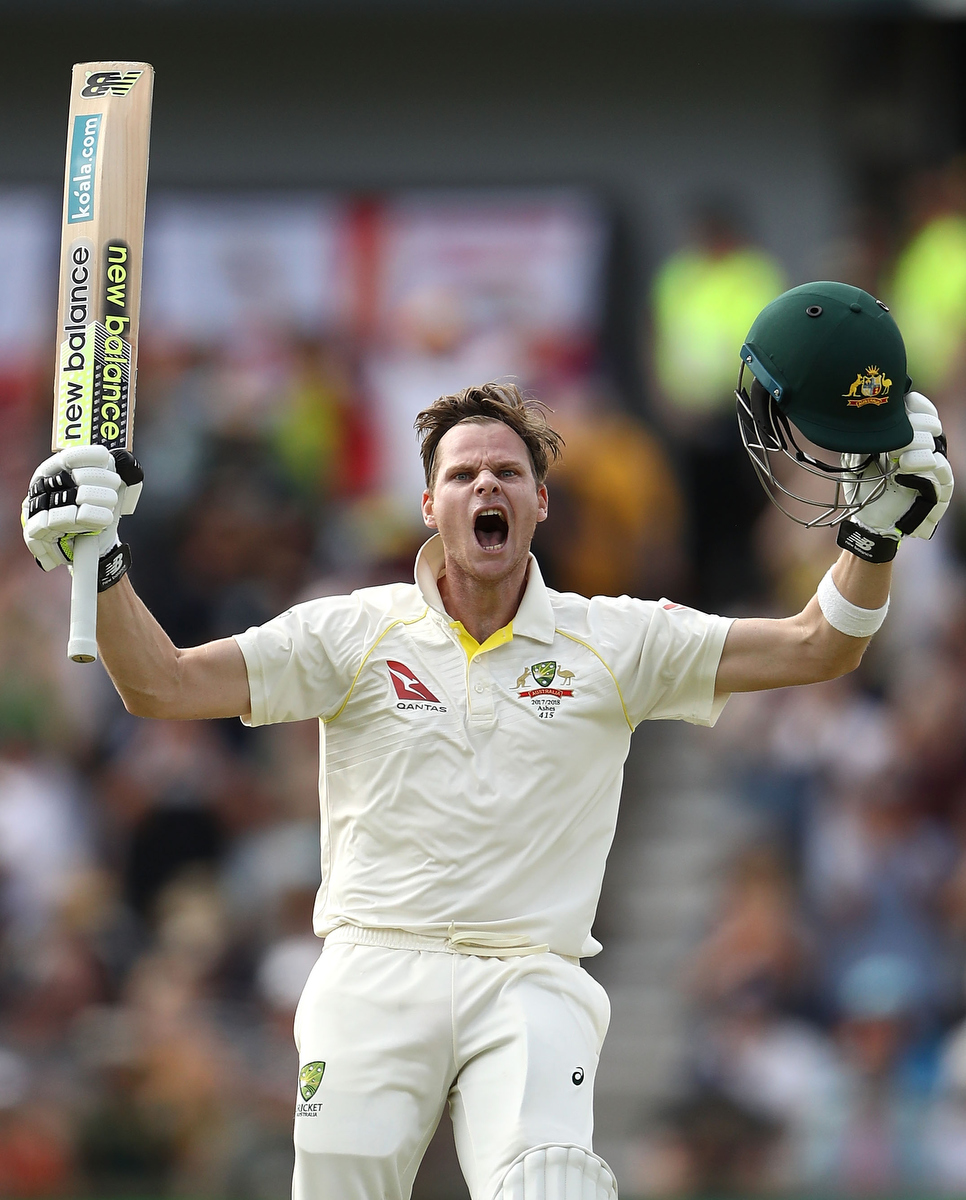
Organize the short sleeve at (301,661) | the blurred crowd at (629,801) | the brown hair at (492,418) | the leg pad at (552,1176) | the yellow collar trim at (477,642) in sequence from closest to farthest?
the leg pad at (552,1176), the short sleeve at (301,661), the yellow collar trim at (477,642), the brown hair at (492,418), the blurred crowd at (629,801)

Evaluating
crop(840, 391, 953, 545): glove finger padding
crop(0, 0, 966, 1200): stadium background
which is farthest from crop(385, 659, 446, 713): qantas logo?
crop(0, 0, 966, 1200): stadium background

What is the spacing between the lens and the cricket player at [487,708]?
3928mm

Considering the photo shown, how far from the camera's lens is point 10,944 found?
892 cm

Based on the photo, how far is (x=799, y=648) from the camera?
432 cm

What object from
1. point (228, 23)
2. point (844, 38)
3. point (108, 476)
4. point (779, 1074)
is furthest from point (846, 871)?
point (228, 23)

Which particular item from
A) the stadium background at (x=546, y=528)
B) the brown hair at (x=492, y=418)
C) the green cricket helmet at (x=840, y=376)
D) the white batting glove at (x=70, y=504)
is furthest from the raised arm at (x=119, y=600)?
the stadium background at (x=546, y=528)

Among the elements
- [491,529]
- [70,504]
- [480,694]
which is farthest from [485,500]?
[70,504]

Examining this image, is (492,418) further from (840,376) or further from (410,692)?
(840,376)

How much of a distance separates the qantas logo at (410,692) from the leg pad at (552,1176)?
3.16 feet

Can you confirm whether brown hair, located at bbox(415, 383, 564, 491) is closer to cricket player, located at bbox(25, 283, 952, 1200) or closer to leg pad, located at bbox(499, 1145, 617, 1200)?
cricket player, located at bbox(25, 283, 952, 1200)

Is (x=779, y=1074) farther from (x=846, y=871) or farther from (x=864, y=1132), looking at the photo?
(x=846, y=871)

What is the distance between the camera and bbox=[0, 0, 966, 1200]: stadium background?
8.45 m

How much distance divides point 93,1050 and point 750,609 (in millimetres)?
3963

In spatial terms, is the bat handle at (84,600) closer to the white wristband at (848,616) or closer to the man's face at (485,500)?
the man's face at (485,500)
